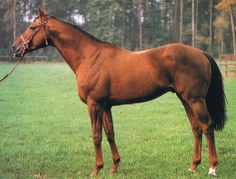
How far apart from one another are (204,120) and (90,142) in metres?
Result: 3.42

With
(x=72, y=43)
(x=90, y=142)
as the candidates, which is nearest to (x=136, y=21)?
(x=90, y=142)

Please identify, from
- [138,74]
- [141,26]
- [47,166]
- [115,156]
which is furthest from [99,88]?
[141,26]

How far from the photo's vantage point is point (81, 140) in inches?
379

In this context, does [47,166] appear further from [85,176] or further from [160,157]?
[160,157]

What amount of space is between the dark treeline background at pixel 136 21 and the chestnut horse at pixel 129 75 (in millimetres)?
56286

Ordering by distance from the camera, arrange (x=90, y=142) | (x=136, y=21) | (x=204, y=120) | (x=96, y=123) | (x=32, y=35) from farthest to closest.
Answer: (x=136, y=21), (x=90, y=142), (x=32, y=35), (x=96, y=123), (x=204, y=120)

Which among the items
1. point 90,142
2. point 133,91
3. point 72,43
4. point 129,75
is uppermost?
point 72,43

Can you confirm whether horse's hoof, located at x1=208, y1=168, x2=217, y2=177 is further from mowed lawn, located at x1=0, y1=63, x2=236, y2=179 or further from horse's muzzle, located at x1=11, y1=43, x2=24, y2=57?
horse's muzzle, located at x1=11, y1=43, x2=24, y2=57

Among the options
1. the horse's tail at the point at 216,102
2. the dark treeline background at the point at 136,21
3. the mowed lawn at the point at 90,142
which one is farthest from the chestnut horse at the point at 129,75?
the dark treeline background at the point at 136,21

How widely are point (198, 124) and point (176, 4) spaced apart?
6245 cm

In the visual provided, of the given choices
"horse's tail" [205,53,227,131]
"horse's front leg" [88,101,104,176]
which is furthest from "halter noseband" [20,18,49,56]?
"horse's tail" [205,53,227,131]

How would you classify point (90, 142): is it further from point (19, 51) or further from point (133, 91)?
point (19, 51)

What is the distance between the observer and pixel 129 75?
683 cm

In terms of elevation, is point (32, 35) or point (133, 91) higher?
point (32, 35)
